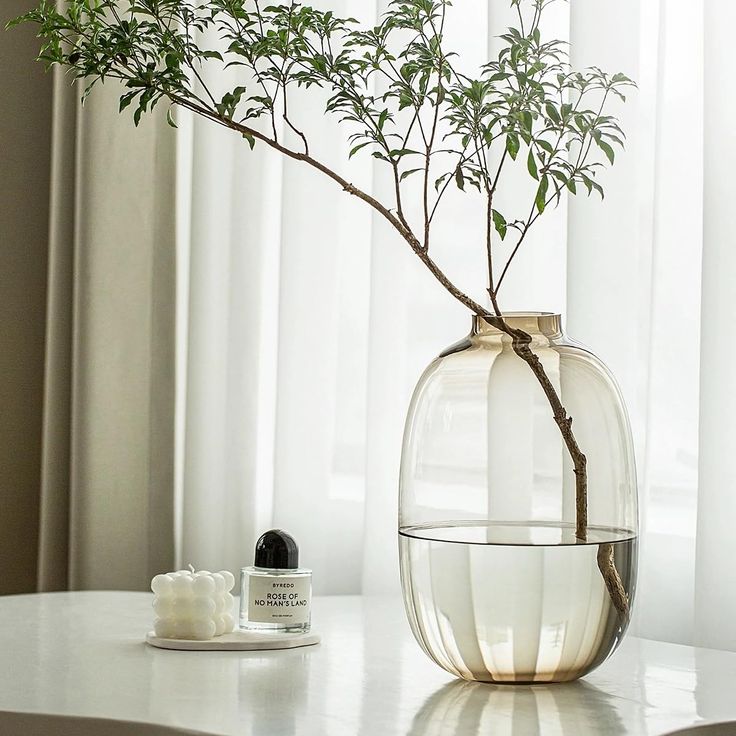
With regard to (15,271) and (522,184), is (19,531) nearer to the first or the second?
(15,271)

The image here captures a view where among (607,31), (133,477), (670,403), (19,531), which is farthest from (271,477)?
(607,31)

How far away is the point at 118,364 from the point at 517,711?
4.04 ft

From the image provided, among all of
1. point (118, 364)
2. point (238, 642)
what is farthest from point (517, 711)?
point (118, 364)

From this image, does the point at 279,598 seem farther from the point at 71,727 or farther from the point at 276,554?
the point at 71,727

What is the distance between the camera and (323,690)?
34.9 inches

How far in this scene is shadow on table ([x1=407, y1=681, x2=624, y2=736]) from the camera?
779 mm

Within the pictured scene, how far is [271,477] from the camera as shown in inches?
71.0

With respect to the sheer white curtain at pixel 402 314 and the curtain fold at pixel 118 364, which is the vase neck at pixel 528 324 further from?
the curtain fold at pixel 118 364

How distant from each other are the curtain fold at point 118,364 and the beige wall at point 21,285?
0.61ft

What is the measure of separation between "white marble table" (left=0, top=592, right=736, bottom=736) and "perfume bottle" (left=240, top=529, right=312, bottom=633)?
0.04 meters

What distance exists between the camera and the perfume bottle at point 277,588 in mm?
1063

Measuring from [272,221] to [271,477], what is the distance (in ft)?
1.39

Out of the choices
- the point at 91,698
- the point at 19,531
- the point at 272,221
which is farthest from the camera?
the point at 19,531

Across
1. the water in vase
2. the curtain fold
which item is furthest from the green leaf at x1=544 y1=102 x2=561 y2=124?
the curtain fold
